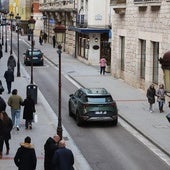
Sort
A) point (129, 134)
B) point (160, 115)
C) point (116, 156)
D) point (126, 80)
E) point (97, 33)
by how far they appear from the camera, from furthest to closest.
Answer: point (97, 33) < point (126, 80) < point (160, 115) < point (129, 134) < point (116, 156)

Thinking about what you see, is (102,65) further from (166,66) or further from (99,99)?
(166,66)

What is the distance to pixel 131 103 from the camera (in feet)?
100

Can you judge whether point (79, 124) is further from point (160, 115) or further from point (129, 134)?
point (160, 115)

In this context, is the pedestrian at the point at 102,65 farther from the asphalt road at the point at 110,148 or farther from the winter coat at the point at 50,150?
the winter coat at the point at 50,150

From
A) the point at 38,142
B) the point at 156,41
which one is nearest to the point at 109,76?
the point at 156,41

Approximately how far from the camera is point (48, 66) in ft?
172

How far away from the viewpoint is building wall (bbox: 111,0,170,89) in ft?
103

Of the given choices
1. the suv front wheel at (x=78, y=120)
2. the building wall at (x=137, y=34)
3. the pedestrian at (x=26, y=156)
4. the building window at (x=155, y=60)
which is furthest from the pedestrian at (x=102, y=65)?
the pedestrian at (x=26, y=156)

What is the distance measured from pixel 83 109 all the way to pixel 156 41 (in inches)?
429

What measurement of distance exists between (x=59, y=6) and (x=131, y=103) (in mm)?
43227

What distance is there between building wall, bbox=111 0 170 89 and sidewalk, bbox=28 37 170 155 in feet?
2.98

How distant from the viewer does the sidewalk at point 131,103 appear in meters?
22.4

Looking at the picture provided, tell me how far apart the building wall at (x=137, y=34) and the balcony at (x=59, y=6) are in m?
18.3

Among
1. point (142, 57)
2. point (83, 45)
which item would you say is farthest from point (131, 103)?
point (83, 45)
